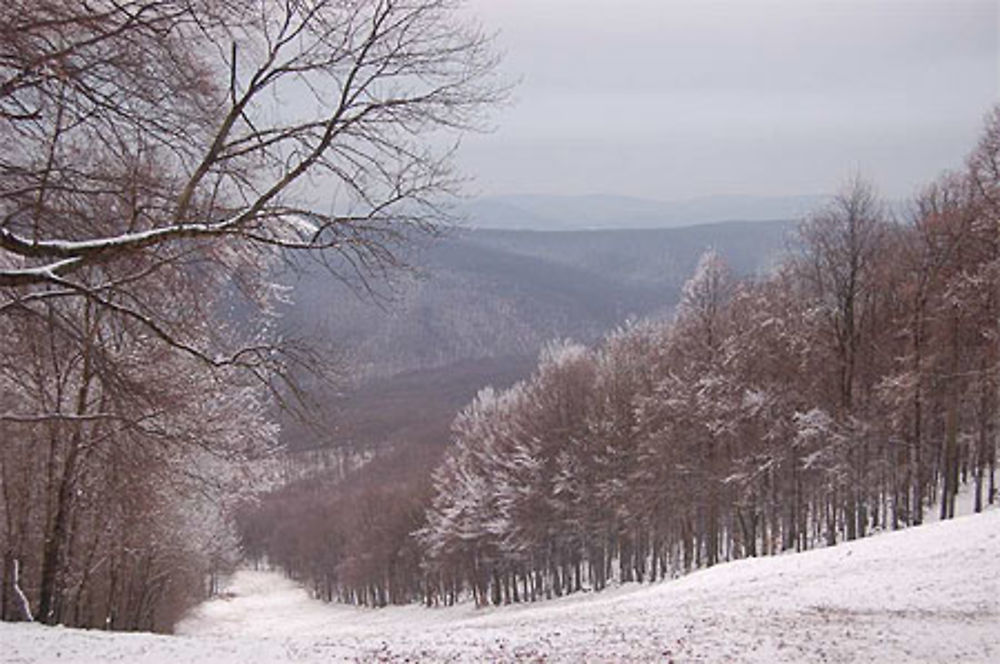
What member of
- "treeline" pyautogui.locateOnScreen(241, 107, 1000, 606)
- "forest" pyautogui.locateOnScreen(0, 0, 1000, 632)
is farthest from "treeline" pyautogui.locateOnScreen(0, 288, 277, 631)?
"treeline" pyautogui.locateOnScreen(241, 107, 1000, 606)

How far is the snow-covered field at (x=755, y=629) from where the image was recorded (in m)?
10.3

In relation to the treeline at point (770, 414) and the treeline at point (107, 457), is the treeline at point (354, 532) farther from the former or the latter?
the treeline at point (770, 414)

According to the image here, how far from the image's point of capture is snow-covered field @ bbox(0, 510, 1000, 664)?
10328 millimetres

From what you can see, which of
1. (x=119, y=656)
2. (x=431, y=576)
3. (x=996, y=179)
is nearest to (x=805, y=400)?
(x=996, y=179)

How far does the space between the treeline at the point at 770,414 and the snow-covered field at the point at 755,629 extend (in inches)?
321

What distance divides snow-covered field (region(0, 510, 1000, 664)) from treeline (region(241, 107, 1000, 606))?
8.15m

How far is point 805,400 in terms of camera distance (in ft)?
93.6

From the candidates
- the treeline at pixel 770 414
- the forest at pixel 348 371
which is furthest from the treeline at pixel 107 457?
the treeline at pixel 770 414

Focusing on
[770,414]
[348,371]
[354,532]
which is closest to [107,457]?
[348,371]

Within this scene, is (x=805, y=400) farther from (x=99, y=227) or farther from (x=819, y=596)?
(x=99, y=227)

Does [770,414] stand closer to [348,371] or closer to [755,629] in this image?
[755,629]

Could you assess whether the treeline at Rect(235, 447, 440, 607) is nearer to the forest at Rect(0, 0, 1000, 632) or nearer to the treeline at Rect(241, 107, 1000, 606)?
the forest at Rect(0, 0, 1000, 632)

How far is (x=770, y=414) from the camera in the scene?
29078 mm

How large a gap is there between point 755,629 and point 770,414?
59.7 feet
